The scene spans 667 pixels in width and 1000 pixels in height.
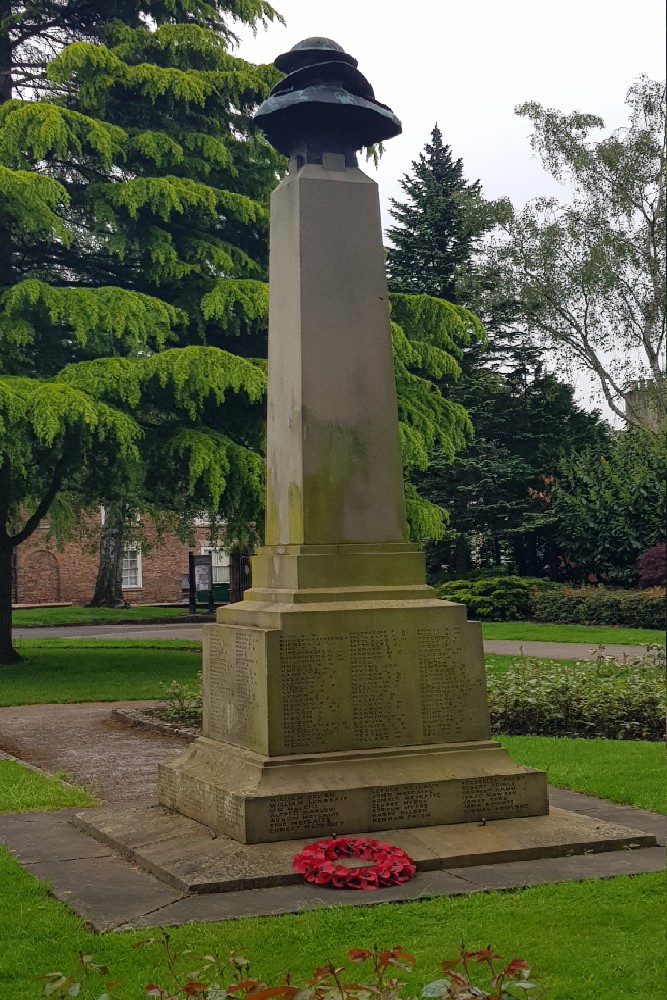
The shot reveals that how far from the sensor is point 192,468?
1462cm

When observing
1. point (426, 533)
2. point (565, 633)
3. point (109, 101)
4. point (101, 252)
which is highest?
point (109, 101)

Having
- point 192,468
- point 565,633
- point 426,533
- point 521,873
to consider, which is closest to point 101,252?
point 192,468

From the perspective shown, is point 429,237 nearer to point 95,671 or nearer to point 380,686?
point 95,671

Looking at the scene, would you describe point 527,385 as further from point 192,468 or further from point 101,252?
point 192,468

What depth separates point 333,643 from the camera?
6359 mm

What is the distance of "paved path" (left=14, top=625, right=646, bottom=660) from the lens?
734 inches

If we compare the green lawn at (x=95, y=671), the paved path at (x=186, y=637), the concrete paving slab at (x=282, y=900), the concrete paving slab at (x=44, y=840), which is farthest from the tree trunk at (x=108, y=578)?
the concrete paving slab at (x=282, y=900)

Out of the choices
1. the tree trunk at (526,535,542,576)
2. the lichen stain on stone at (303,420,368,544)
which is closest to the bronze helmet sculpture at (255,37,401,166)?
the lichen stain on stone at (303,420,368,544)

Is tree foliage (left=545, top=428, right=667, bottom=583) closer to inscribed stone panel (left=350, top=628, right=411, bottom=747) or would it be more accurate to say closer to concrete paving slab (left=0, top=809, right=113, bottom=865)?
inscribed stone panel (left=350, top=628, right=411, bottom=747)

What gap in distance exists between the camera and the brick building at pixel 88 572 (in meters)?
39.2

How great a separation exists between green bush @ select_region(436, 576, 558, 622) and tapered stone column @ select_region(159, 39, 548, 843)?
860 inches

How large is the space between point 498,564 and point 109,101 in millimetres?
22082

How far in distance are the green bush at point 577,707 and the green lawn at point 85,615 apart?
21.2m

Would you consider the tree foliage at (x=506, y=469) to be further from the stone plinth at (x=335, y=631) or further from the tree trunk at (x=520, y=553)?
the stone plinth at (x=335, y=631)
